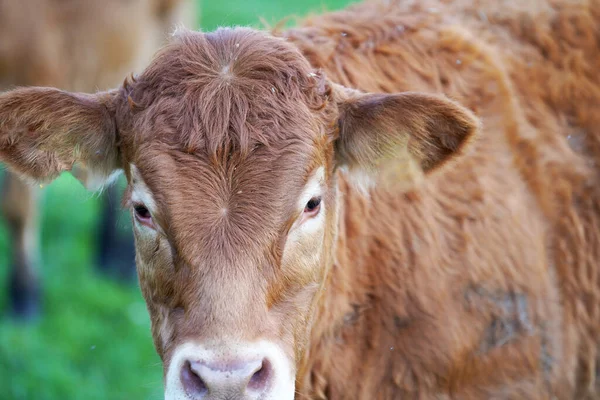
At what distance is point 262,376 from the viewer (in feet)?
8.76

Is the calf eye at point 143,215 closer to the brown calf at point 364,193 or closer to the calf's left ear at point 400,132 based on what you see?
the brown calf at point 364,193

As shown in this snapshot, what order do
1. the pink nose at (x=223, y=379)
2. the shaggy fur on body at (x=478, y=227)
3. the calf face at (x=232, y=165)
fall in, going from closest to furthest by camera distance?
the pink nose at (x=223, y=379) → the calf face at (x=232, y=165) → the shaggy fur on body at (x=478, y=227)

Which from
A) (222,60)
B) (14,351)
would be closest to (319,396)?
(222,60)

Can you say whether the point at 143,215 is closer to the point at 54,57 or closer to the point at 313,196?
the point at 313,196

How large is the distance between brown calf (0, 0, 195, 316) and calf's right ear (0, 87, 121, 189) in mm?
3501

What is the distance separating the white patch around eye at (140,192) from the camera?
2.92 meters

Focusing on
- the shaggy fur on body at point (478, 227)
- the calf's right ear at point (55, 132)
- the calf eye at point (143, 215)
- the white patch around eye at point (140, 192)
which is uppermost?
the calf's right ear at point (55, 132)

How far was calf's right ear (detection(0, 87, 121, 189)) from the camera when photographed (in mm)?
3113

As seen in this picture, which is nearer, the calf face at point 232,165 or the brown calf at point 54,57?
the calf face at point 232,165

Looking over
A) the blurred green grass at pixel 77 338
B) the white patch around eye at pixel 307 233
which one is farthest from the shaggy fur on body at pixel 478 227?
the blurred green grass at pixel 77 338

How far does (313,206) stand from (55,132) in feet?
3.55

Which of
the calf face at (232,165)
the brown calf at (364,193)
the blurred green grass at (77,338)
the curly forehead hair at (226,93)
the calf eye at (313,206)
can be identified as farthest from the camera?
the blurred green grass at (77,338)

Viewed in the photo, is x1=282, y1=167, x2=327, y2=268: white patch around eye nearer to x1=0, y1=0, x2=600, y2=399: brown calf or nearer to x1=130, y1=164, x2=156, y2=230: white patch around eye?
x1=0, y1=0, x2=600, y2=399: brown calf

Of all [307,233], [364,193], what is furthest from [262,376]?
[364,193]
